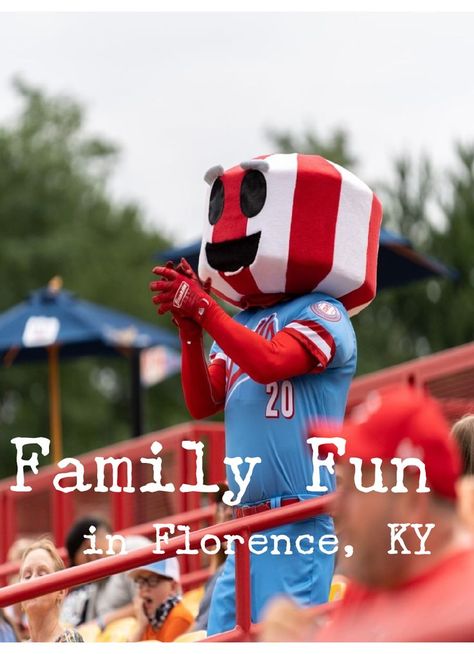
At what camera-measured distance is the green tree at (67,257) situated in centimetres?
3556

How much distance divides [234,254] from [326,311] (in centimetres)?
40

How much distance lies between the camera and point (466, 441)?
4.42m

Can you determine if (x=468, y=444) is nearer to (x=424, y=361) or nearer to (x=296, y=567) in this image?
(x=296, y=567)

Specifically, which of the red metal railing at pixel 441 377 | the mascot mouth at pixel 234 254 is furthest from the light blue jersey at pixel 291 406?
the red metal railing at pixel 441 377

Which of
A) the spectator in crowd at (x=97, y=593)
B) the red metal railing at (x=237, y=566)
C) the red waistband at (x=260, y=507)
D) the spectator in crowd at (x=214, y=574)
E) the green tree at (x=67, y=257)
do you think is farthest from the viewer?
the green tree at (x=67, y=257)

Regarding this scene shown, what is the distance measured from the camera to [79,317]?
46.0 ft

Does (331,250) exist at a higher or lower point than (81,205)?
lower

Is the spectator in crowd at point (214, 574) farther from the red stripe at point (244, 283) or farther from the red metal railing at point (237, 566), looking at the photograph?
the red metal railing at point (237, 566)

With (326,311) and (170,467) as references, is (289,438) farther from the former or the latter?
(170,467)

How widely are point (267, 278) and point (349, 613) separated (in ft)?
8.18

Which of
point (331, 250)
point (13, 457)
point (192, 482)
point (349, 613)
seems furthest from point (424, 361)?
point (13, 457)

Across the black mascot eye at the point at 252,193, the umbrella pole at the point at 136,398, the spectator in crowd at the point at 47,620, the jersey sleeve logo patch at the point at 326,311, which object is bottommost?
the spectator in crowd at the point at 47,620

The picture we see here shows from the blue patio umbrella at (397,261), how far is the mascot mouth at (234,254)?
608 centimetres

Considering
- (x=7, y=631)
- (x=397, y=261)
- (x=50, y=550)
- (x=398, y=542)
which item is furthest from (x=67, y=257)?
(x=398, y=542)
